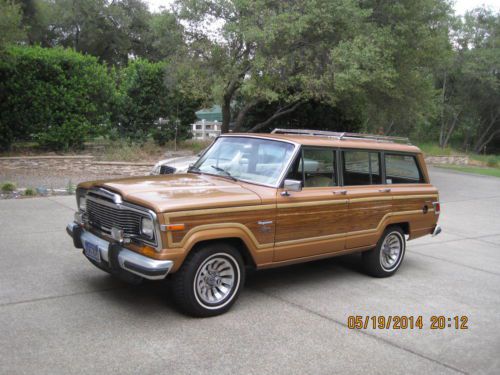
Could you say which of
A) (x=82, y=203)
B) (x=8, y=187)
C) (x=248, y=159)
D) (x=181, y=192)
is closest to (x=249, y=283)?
(x=248, y=159)

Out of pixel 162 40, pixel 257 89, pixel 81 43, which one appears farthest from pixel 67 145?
pixel 81 43

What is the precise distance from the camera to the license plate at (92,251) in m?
4.89

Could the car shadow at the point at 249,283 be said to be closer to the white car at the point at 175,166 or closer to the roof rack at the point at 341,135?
the roof rack at the point at 341,135

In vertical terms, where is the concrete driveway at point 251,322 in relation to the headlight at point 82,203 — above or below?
below

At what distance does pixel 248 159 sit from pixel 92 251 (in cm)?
204

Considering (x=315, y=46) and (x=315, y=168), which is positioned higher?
(x=315, y=46)

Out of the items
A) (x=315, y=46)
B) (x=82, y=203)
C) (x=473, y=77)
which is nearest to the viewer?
(x=82, y=203)

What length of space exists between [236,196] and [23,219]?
5.30m

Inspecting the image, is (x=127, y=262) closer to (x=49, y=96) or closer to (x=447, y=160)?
(x=49, y=96)

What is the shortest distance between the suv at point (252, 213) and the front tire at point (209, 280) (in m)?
0.01

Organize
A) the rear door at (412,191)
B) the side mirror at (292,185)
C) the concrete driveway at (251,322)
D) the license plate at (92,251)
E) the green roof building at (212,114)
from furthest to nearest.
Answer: the green roof building at (212,114) < the rear door at (412,191) < the side mirror at (292,185) < the license plate at (92,251) < the concrete driveway at (251,322)

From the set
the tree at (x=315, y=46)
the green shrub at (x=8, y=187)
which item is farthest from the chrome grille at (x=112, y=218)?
the tree at (x=315, y=46)

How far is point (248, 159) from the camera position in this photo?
585 cm

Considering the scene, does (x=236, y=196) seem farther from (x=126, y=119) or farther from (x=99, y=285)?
(x=126, y=119)
